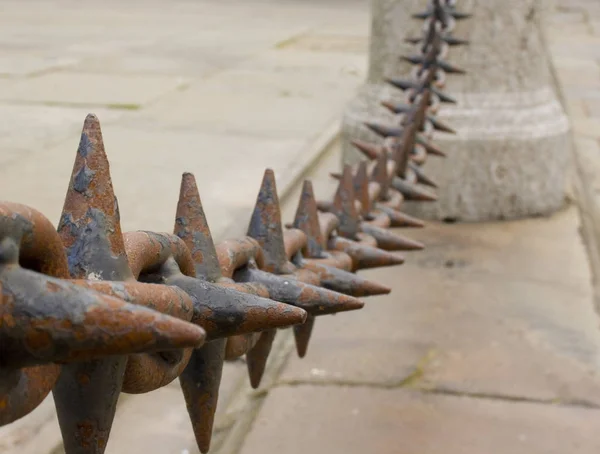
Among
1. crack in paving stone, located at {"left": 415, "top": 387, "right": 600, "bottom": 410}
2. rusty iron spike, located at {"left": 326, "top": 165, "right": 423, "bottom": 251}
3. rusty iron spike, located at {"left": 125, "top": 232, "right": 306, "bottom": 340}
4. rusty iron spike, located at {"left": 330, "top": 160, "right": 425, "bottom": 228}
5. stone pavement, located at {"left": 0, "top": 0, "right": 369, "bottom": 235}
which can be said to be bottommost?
stone pavement, located at {"left": 0, "top": 0, "right": 369, "bottom": 235}

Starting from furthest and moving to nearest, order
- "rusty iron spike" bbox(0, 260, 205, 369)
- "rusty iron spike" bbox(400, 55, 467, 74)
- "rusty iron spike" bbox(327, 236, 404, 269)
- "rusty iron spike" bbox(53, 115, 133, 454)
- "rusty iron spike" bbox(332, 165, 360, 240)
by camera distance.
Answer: "rusty iron spike" bbox(400, 55, 467, 74) → "rusty iron spike" bbox(332, 165, 360, 240) → "rusty iron spike" bbox(327, 236, 404, 269) → "rusty iron spike" bbox(53, 115, 133, 454) → "rusty iron spike" bbox(0, 260, 205, 369)

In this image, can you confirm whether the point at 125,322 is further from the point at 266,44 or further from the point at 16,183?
the point at 266,44

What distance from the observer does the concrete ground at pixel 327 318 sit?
5.58 ft

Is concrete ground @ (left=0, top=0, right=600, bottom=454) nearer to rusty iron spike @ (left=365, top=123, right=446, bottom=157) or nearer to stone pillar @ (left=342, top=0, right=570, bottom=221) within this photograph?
stone pillar @ (left=342, top=0, right=570, bottom=221)

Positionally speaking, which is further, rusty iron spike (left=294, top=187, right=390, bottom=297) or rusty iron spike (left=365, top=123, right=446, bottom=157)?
rusty iron spike (left=365, top=123, right=446, bottom=157)

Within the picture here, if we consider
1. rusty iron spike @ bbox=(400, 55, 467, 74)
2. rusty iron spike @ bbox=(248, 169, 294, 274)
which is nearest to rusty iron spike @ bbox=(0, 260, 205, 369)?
rusty iron spike @ bbox=(248, 169, 294, 274)

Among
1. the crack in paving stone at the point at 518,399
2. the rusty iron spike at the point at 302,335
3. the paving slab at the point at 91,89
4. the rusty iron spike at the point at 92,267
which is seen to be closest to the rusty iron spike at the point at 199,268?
the rusty iron spike at the point at 92,267

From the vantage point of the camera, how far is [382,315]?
2.28 metres

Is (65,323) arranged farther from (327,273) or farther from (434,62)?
(434,62)

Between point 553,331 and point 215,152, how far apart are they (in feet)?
6.57

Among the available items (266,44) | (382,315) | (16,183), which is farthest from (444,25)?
(266,44)

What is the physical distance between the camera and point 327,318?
2.27 m

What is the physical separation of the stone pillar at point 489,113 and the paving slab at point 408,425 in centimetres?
126

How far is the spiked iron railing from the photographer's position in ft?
1.56
